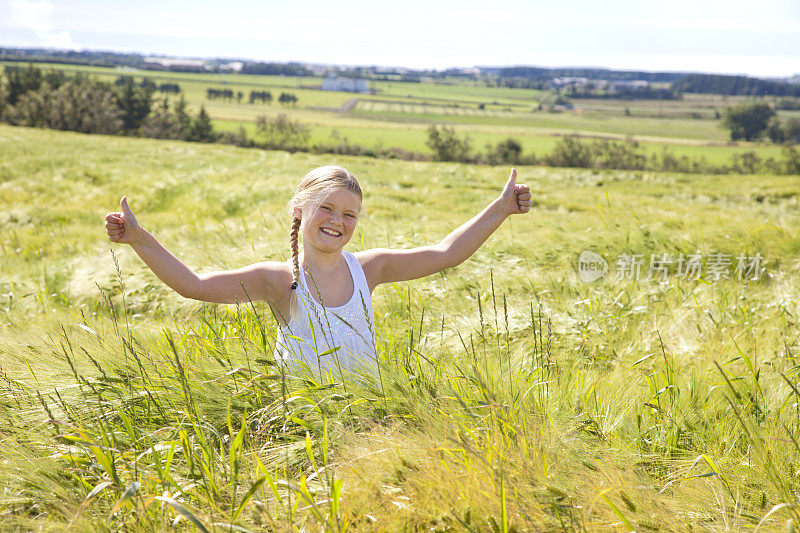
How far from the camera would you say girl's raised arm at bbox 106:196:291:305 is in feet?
8.24

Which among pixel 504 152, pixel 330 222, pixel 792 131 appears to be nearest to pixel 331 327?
pixel 330 222

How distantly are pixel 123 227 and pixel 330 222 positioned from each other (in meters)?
0.96

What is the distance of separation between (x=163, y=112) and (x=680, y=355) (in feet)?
348

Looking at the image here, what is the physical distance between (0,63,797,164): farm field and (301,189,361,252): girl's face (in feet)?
279

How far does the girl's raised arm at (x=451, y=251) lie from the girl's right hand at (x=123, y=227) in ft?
3.89

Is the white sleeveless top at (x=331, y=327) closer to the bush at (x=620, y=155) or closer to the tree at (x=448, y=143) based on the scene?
the bush at (x=620, y=155)

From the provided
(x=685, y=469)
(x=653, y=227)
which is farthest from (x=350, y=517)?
(x=653, y=227)

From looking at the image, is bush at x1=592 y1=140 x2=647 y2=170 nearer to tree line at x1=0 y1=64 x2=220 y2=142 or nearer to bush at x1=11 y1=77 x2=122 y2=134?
tree line at x1=0 y1=64 x2=220 y2=142

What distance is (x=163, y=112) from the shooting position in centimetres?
9725

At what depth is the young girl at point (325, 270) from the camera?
266cm

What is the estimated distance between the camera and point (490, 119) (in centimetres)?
15050

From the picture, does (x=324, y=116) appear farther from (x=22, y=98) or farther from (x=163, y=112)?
(x=22, y=98)

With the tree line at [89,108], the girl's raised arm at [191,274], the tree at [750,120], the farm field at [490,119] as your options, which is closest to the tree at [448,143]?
the farm field at [490,119]

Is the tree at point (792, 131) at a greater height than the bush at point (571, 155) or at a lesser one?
greater
